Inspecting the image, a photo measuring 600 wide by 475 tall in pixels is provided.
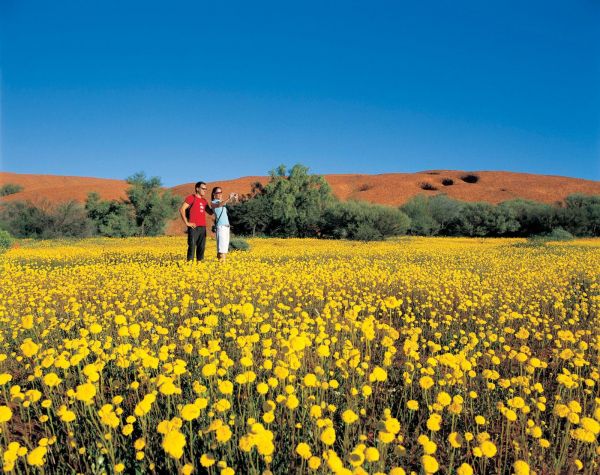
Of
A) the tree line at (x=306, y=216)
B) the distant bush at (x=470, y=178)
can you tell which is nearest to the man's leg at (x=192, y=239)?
the tree line at (x=306, y=216)

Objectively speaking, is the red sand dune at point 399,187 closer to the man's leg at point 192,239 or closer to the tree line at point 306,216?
the tree line at point 306,216

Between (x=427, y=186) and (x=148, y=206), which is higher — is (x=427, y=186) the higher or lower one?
the higher one

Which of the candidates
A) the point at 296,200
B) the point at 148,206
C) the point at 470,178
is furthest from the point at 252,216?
the point at 470,178

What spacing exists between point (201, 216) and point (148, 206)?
1174 inches

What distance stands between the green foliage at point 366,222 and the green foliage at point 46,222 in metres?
20.6

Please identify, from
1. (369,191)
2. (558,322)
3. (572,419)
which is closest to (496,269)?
(558,322)

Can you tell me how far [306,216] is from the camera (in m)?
38.8

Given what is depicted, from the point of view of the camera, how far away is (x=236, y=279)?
25.1 ft

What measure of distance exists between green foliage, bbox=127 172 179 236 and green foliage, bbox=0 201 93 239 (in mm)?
5550

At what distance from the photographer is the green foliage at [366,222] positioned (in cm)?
2906

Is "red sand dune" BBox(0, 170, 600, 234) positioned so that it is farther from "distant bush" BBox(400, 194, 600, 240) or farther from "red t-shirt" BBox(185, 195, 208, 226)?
"red t-shirt" BBox(185, 195, 208, 226)

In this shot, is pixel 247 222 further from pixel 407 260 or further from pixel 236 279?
pixel 236 279

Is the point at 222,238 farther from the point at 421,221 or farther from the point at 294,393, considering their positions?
the point at 421,221

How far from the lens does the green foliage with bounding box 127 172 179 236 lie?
37000mm
